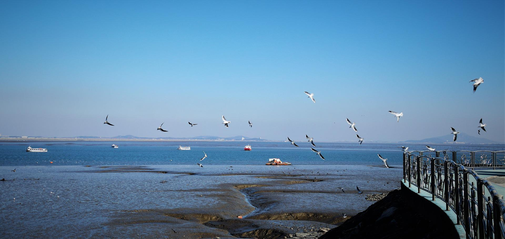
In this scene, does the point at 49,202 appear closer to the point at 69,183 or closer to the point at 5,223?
the point at 5,223

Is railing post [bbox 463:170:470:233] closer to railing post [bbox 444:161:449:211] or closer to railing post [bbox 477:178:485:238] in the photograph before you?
railing post [bbox 477:178:485:238]

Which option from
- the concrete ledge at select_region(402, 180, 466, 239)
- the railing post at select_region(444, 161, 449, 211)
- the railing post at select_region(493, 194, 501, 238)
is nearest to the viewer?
the railing post at select_region(493, 194, 501, 238)

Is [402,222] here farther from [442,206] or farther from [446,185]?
[446,185]

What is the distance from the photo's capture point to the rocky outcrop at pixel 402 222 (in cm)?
738

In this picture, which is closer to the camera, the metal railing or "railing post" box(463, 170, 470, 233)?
the metal railing

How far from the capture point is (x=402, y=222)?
31.2 ft

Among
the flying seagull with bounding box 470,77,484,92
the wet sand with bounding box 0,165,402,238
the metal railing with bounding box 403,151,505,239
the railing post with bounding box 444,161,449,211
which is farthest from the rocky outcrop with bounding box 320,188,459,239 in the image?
the flying seagull with bounding box 470,77,484,92

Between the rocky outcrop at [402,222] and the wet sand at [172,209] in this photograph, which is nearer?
the rocky outcrop at [402,222]

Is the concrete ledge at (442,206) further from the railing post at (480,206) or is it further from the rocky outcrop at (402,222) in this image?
the railing post at (480,206)

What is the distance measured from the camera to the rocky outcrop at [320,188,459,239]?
24.2ft

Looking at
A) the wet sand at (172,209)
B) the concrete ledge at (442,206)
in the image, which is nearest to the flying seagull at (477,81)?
the concrete ledge at (442,206)

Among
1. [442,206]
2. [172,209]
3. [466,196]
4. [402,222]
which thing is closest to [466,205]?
[466,196]

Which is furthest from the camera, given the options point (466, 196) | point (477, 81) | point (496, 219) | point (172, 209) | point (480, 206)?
point (172, 209)

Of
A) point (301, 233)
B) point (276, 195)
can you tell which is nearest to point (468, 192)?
point (301, 233)
